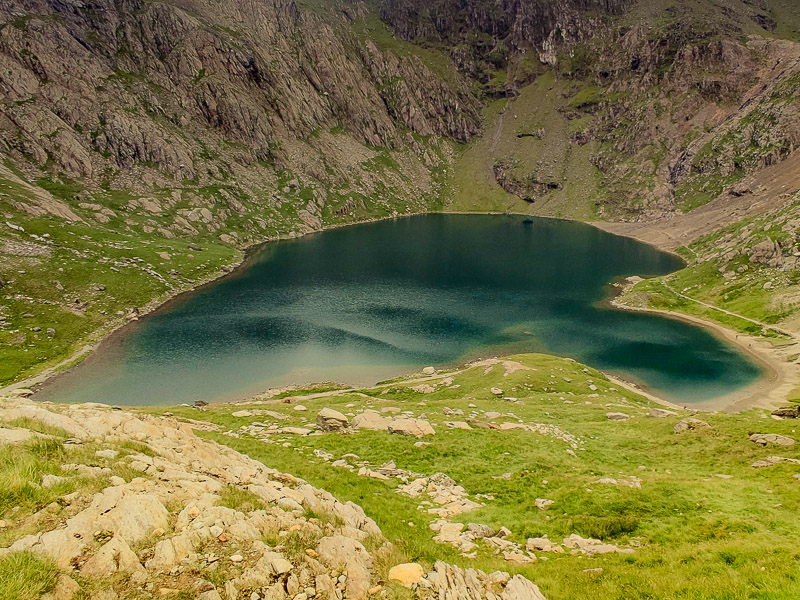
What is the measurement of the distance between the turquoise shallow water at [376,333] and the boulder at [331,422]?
38.5 meters

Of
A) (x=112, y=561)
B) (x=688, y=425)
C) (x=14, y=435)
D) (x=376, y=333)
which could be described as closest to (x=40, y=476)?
(x=14, y=435)

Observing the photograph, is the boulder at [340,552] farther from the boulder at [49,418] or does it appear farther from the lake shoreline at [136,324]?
the lake shoreline at [136,324]

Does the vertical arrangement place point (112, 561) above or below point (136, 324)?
above

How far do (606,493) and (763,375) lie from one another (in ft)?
252

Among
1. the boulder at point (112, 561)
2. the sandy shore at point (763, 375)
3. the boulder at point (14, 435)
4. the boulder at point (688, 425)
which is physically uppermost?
the boulder at point (14, 435)

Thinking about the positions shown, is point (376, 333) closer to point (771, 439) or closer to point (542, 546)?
point (771, 439)

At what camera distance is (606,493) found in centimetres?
2244

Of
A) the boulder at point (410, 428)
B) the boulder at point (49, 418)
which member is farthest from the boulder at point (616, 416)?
the boulder at point (49, 418)

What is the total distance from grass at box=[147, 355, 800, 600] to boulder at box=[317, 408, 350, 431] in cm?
219

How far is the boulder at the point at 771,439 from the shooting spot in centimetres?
2964

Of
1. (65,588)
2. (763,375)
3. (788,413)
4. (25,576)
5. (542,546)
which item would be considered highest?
(25,576)

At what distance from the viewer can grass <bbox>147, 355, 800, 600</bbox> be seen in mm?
13836

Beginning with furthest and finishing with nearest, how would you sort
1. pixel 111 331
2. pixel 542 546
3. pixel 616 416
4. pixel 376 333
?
1. pixel 376 333
2. pixel 111 331
3. pixel 616 416
4. pixel 542 546

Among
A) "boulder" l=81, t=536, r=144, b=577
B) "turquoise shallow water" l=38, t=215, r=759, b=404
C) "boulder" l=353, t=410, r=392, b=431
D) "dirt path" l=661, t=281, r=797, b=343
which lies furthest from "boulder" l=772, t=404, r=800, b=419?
"dirt path" l=661, t=281, r=797, b=343
